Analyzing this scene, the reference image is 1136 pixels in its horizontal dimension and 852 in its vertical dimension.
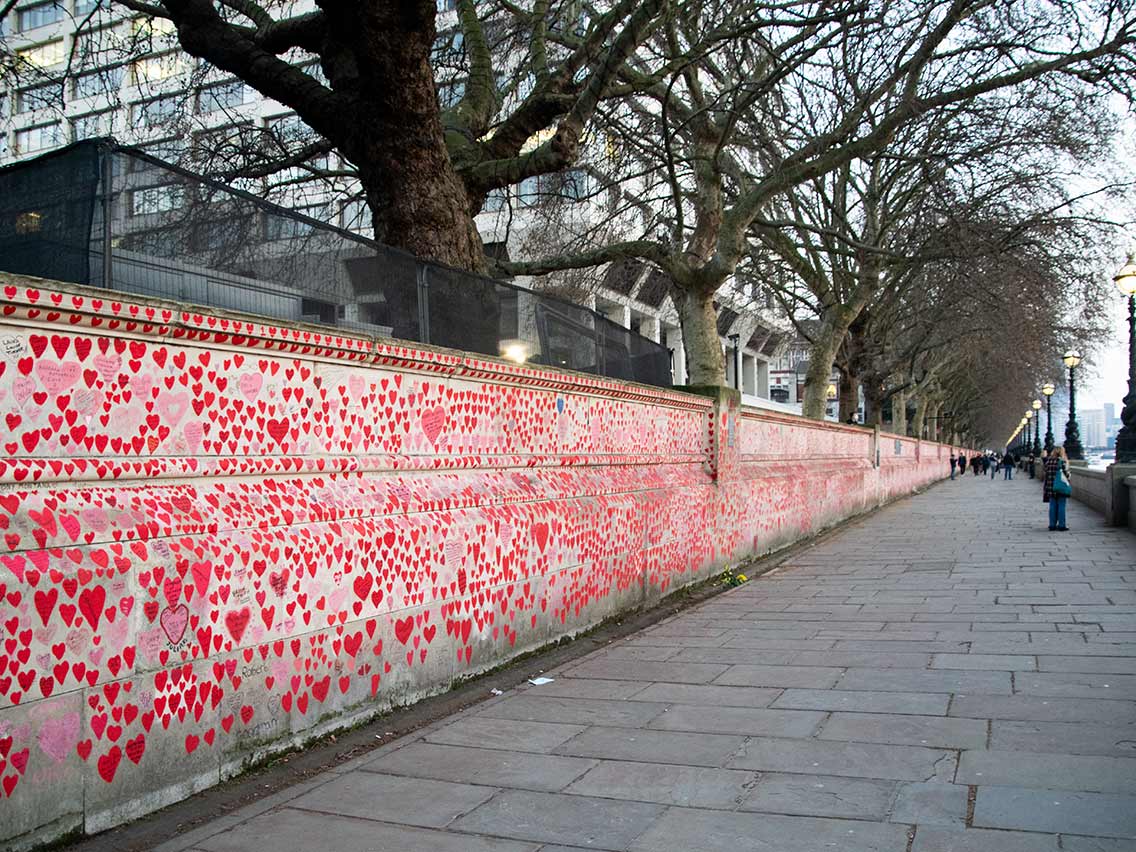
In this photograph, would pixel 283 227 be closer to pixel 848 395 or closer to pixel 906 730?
pixel 906 730

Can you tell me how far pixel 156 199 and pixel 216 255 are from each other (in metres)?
0.42

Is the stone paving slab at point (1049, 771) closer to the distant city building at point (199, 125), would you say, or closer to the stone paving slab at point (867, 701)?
the stone paving slab at point (867, 701)

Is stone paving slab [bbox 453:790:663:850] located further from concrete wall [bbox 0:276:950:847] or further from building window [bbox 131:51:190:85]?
building window [bbox 131:51:190:85]

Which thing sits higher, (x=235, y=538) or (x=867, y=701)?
(x=235, y=538)

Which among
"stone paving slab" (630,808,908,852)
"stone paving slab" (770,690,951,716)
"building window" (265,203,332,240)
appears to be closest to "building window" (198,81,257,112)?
"building window" (265,203,332,240)

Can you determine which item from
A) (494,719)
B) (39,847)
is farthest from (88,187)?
(494,719)

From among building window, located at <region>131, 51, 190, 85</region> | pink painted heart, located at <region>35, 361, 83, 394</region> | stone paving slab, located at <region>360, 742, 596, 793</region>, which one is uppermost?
building window, located at <region>131, 51, 190, 85</region>

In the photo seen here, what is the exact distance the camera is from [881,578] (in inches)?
439

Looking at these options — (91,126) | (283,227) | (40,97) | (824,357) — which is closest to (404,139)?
(283,227)

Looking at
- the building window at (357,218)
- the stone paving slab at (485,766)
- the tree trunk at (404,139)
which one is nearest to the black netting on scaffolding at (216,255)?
the tree trunk at (404,139)

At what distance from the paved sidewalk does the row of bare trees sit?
16.0ft

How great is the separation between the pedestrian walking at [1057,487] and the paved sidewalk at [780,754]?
9.18 meters

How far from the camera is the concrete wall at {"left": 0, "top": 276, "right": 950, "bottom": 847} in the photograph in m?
3.37

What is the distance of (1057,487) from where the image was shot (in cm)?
1664
